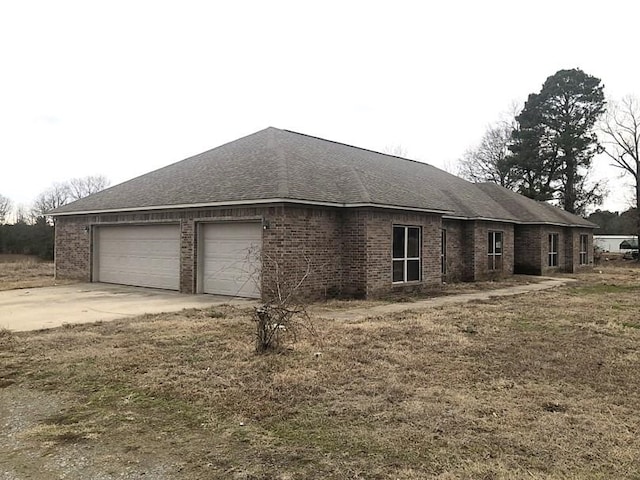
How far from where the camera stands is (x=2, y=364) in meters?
6.46

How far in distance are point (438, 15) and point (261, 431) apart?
29.9 ft

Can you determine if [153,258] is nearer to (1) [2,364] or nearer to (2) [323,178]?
(2) [323,178]

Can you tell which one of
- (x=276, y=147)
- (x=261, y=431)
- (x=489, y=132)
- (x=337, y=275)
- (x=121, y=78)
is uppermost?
(x=489, y=132)

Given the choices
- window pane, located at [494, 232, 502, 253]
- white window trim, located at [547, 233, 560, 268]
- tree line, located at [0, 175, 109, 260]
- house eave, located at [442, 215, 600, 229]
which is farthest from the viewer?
tree line, located at [0, 175, 109, 260]

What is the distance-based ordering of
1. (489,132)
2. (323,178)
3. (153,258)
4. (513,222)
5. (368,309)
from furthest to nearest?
(489,132) → (513,222) → (153,258) → (323,178) → (368,309)

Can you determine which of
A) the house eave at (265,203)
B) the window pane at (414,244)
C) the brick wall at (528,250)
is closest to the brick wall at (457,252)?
the house eave at (265,203)

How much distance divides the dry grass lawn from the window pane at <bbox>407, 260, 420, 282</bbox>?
615 cm

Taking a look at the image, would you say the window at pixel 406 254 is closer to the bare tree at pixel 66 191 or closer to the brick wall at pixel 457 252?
the brick wall at pixel 457 252

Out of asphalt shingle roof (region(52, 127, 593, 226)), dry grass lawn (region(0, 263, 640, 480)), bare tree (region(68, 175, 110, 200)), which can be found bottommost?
dry grass lawn (region(0, 263, 640, 480))

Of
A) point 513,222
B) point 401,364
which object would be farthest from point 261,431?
point 513,222

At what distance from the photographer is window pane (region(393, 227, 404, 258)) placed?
47.3 feet

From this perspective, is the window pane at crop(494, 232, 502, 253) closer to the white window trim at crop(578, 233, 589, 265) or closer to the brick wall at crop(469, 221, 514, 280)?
the brick wall at crop(469, 221, 514, 280)

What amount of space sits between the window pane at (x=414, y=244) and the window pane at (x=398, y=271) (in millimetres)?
511

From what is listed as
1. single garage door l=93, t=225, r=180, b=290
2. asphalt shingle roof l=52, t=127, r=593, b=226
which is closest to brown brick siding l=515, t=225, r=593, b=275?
asphalt shingle roof l=52, t=127, r=593, b=226
